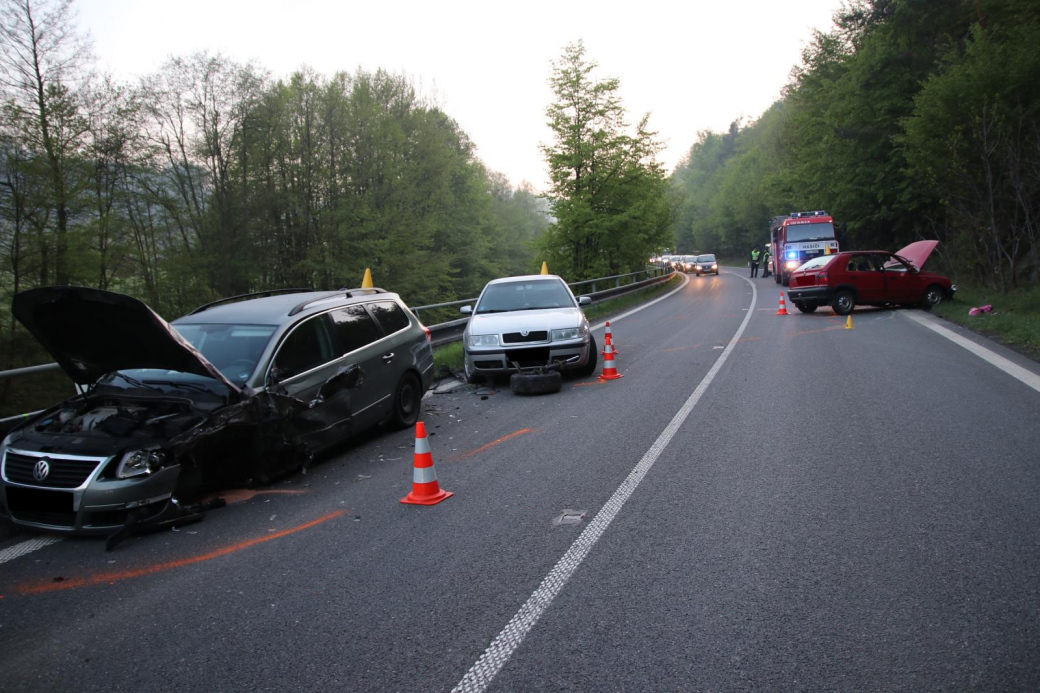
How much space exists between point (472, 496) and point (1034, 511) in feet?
12.4

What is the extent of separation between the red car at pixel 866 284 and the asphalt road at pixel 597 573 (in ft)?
39.2

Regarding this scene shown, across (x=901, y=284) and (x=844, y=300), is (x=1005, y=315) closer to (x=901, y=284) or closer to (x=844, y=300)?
(x=901, y=284)

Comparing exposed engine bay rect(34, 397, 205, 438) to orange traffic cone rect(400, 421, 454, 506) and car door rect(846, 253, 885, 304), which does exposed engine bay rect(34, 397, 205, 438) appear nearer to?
orange traffic cone rect(400, 421, 454, 506)

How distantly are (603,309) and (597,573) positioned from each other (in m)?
20.6

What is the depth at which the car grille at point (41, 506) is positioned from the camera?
15.2ft

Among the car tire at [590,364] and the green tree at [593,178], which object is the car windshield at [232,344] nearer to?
the car tire at [590,364]

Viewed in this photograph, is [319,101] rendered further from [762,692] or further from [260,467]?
[762,692]

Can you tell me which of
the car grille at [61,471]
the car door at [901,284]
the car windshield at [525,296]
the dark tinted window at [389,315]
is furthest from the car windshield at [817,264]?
the car grille at [61,471]

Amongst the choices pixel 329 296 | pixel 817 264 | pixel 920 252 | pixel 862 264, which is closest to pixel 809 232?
pixel 920 252

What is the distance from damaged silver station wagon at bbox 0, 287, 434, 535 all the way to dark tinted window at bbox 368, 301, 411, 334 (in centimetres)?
68

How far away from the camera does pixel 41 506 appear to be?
185 inches

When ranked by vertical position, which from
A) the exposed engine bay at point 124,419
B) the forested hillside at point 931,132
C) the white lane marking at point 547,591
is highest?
the forested hillside at point 931,132

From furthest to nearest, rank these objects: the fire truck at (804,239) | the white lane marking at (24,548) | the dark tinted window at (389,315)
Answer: the fire truck at (804,239) < the dark tinted window at (389,315) < the white lane marking at (24,548)

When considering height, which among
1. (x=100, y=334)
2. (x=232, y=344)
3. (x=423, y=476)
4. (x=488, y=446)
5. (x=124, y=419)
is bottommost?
(x=488, y=446)
